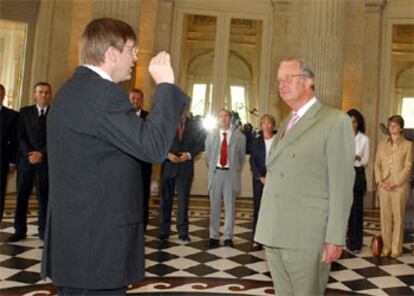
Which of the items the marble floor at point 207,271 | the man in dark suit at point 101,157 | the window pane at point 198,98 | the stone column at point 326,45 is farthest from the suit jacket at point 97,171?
the window pane at point 198,98

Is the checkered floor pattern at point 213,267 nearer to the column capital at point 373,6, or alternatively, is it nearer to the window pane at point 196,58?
the window pane at point 196,58

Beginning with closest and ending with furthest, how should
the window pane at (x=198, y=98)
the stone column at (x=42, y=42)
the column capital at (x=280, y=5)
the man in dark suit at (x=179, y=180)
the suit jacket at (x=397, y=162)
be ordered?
the suit jacket at (x=397, y=162)
the man in dark suit at (x=179, y=180)
the stone column at (x=42, y=42)
the column capital at (x=280, y=5)
the window pane at (x=198, y=98)

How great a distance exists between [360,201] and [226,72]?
5.61 meters

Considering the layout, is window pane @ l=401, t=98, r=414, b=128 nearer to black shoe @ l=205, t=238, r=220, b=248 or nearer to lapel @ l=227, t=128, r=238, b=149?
lapel @ l=227, t=128, r=238, b=149

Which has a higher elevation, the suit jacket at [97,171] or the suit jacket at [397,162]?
the suit jacket at [397,162]

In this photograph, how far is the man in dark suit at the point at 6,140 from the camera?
595cm

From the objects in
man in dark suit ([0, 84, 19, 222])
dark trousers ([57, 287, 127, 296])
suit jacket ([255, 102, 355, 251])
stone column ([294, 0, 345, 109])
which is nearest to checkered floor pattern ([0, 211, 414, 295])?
man in dark suit ([0, 84, 19, 222])

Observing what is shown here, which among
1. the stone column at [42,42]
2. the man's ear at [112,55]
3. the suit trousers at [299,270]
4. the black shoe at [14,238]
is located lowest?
the black shoe at [14,238]

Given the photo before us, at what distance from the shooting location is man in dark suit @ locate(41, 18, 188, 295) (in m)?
1.65

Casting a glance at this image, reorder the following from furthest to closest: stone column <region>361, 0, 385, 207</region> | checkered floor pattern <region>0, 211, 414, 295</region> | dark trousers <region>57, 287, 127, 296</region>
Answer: stone column <region>361, 0, 385, 207</region>
checkered floor pattern <region>0, 211, 414, 295</region>
dark trousers <region>57, 287, 127, 296</region>

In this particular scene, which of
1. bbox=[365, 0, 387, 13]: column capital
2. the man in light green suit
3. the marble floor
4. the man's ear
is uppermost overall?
bbox=[365, 0, 387, 13]: column capital

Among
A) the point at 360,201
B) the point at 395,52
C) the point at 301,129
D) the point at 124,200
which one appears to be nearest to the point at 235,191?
the point at 360,201

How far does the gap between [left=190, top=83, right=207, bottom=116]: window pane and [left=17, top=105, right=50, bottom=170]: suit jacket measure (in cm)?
563

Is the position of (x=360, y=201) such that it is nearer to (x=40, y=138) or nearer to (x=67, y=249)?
(x=40, y=138)
